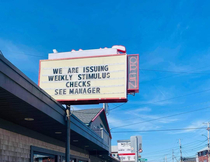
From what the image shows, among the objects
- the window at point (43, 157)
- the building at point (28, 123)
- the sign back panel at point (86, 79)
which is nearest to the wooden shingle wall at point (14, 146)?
the building at point (28, 123)

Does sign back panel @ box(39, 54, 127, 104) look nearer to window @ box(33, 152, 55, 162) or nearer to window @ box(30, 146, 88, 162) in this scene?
window @ box(30, 146, 88, 162)

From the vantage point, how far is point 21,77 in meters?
7.45

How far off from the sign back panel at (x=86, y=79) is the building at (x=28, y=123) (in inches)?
47.1

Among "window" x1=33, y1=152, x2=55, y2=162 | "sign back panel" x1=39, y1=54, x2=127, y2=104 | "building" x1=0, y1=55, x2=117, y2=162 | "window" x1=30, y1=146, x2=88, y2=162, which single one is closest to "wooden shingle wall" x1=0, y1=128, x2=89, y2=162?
"building" x1=0, y1=55, x2=117, y2=162

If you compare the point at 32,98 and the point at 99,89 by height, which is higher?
the point at 99,89

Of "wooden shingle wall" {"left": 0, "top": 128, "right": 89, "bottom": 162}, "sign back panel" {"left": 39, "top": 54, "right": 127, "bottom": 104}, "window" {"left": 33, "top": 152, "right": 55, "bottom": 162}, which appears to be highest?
"sign back panel" {"left": 39, "top": 54, "right": 127, "bottom": 104}

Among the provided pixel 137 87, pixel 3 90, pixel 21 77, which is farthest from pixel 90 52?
pixel 3 90

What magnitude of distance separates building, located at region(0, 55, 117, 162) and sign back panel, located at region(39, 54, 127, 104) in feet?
3.92

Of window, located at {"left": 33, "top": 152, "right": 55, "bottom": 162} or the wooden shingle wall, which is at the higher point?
the wooden shingle wall

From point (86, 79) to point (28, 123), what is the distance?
10.1ft

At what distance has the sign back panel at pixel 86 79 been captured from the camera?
1216cm

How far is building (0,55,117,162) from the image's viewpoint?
720 cm

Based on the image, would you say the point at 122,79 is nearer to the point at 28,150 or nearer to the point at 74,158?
the point at 28,150

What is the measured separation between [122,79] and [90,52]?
2.09 meters
